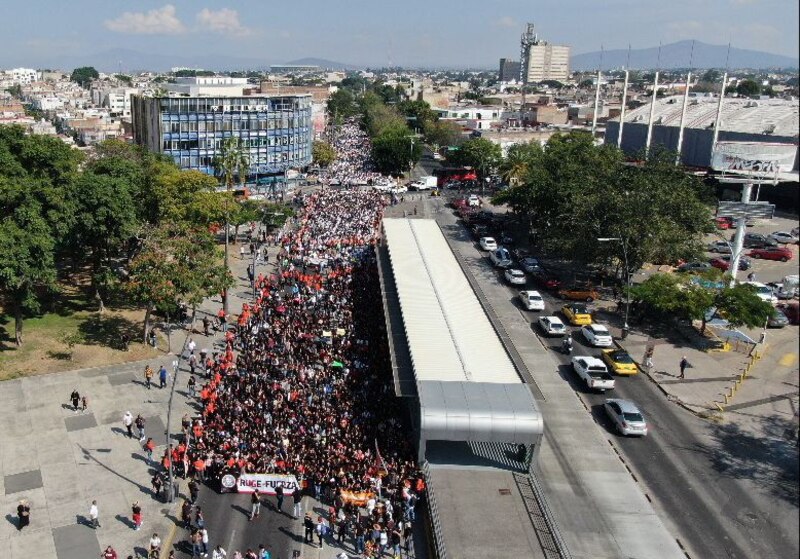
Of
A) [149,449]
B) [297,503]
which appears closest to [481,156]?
[149,449]

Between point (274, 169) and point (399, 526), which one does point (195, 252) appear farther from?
point (274, 169)

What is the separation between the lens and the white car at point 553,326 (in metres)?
40.2

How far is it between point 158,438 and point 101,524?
19.0ft

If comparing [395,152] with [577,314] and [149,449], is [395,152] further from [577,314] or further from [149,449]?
[149,449]

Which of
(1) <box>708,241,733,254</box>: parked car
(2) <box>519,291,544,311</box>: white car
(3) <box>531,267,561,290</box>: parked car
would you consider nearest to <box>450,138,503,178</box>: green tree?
(1) <box>708,241,733,254</box>: parked car

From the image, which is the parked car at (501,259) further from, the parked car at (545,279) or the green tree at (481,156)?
the green tree at (481,156)

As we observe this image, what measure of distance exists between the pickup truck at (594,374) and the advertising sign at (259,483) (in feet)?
53.9

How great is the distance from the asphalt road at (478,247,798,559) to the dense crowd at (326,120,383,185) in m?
67.5

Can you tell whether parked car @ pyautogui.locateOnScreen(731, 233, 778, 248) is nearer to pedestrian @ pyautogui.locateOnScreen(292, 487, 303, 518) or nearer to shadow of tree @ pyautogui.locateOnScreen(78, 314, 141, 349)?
pedestrian @ pyautogui.locateOnScreen(292, 487, 303, 518)

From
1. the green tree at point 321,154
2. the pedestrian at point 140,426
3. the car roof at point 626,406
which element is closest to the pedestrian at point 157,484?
the pedestrian at point 140,426

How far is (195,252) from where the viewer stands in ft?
118

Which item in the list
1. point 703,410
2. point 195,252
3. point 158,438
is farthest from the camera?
point 195,252

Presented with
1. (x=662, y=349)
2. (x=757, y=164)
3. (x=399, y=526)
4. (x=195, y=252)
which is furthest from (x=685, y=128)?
(x=399, y=526)

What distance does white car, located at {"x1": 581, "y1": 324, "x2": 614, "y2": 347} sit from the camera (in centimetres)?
3862
